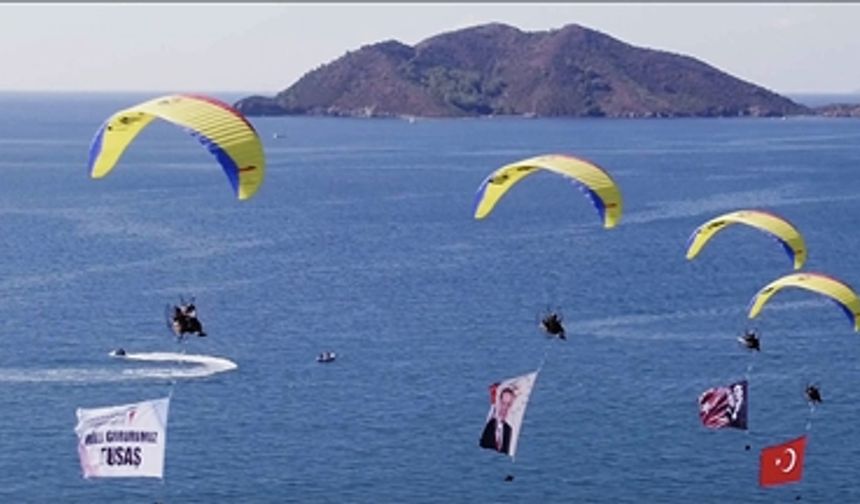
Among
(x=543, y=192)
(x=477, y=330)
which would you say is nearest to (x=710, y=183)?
(x=543, y=192)

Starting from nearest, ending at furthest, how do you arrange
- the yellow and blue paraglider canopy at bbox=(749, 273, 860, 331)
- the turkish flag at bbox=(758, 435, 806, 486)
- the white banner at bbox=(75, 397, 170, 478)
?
1. the white banner at bbox=(75, 397, 170, 478)
2. the turkish flag at bbox=(758, 435, 806, 486)
3. the yellow and blue paraglider canopy at bbox=(749, 273, 860, 331)

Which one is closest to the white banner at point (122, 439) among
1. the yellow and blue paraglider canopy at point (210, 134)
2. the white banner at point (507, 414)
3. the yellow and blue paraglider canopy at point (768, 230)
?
the yellow and blue paraglider canopy at point (210, 134)

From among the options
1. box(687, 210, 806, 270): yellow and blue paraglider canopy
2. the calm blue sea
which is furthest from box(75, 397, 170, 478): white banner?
the calm blue sea

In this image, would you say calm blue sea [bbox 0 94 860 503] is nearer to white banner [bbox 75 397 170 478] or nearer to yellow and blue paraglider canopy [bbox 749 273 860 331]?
yellow and blue paraglider canopy [bbox 749 273 860 331]

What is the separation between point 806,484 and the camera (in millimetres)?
57531

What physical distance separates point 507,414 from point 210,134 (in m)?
10.6

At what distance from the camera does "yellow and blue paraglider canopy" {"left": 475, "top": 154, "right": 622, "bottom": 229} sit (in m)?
41.2

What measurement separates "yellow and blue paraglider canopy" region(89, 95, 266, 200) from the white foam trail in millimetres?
34635

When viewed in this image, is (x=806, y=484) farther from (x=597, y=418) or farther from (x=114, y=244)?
(x=114, y=244)

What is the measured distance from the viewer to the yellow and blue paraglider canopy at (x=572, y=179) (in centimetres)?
4122

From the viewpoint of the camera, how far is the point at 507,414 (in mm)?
37375

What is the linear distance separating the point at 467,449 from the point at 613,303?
32617 mm

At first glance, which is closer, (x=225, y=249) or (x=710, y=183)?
(x=225, y=249)

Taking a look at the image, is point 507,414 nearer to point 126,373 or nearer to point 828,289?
point 828,289
